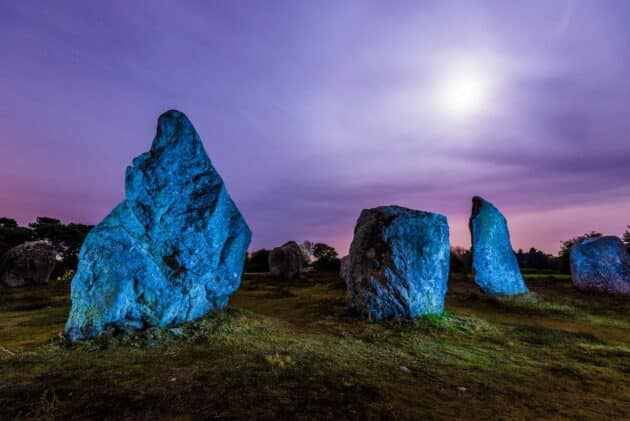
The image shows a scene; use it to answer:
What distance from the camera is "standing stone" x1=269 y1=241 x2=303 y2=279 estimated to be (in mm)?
27188

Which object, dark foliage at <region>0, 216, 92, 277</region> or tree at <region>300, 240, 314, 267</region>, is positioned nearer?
dark foliage at <region>0, 216, 92, 277</region>

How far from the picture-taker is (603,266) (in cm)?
1856

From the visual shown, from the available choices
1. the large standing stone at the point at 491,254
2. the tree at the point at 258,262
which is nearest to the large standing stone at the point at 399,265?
the large standing stone at the point at 491,254

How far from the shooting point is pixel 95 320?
8.02 meters

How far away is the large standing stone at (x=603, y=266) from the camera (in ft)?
59.2

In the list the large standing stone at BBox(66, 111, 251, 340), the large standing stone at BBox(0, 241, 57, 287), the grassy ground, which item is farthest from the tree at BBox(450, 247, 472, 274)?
the large standing stone at BBox(0, 241, 57, 287)

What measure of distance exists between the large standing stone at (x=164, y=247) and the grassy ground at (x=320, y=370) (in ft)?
2.16

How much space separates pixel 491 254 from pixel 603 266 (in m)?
6.65

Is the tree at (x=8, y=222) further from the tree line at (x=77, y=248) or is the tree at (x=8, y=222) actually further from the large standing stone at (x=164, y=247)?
the large standing stone at (x=164, y=247)

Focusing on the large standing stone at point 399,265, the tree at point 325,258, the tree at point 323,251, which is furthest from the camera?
the tree at point 323,251

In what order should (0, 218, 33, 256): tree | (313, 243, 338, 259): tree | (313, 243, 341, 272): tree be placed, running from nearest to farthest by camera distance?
(0, 218, 33, 256): tree, (313, 243, 341, 272): tree, (313, 243, 338, 259): tree

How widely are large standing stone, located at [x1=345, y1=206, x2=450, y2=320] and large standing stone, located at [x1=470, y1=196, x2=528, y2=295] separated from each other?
562 centimetres

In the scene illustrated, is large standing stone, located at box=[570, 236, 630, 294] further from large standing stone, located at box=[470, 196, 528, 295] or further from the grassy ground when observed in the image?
the grassy ground

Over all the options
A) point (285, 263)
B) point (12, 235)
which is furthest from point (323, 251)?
point (12, 235)
